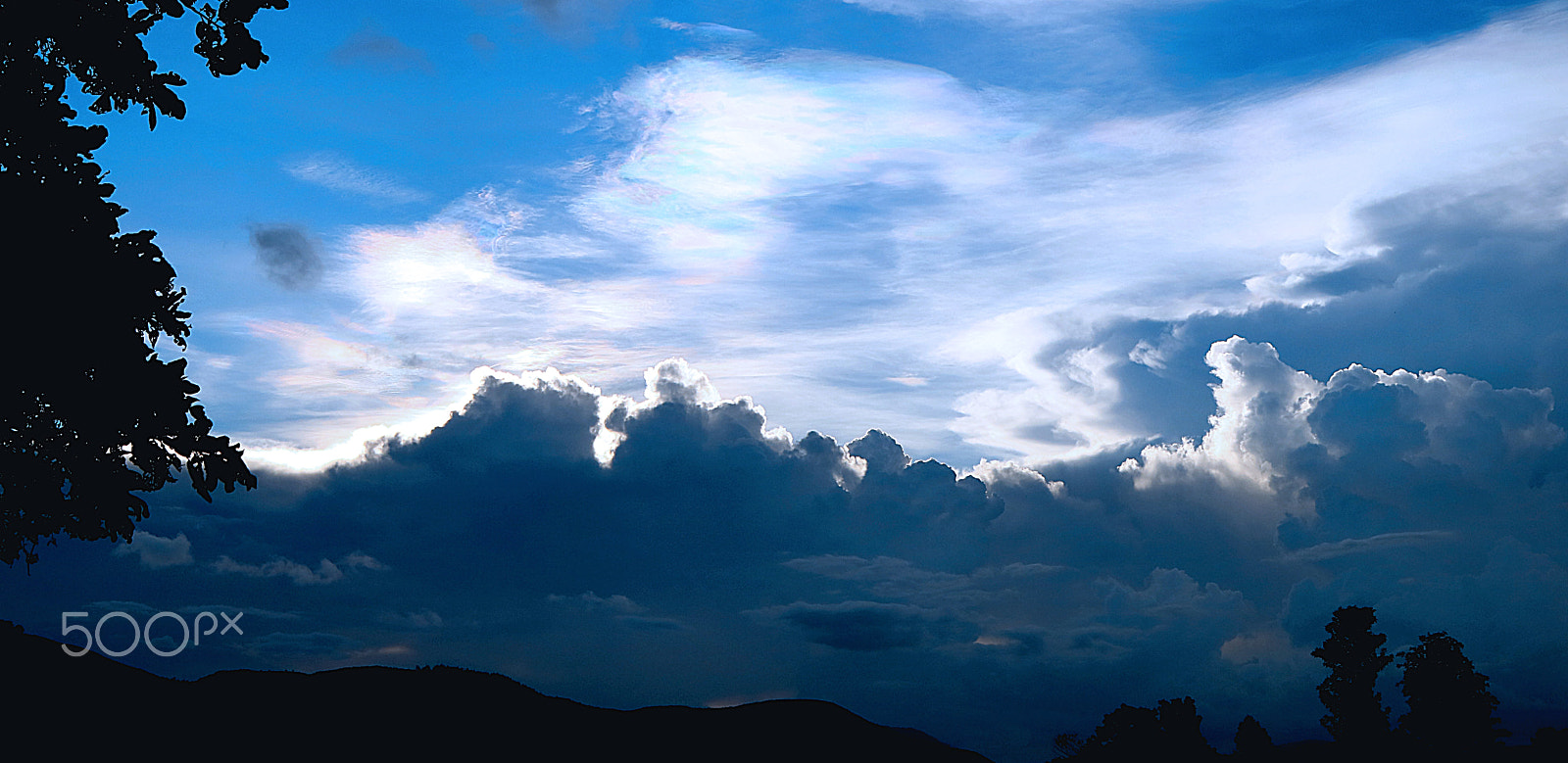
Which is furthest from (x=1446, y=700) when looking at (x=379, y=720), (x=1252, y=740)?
(x=379, y=720)

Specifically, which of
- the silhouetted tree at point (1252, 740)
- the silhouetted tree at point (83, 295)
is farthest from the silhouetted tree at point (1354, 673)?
the silhouetted tree at point (83, 295)

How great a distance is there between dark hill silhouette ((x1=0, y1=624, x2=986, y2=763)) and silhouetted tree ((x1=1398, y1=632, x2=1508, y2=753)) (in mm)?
42714

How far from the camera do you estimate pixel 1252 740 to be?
10919 centimetres

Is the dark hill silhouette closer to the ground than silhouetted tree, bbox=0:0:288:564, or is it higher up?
closer to the ground

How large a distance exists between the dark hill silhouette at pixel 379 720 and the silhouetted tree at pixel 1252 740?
27.4 metres

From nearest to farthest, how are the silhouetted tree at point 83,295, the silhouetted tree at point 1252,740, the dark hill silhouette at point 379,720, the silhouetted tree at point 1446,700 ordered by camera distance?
1. the silhouetted tree at point 83,295
2. the dark hill silhouette at point 379,720
3. the silhouetted tree at point 1446,700
4. the silhouetted tree at point 1252,740

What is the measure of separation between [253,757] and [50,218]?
60.8 meters

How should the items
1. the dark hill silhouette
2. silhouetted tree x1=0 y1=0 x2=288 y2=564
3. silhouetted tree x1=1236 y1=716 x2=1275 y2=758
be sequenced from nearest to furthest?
silhouetted tree x1=0 y1=0 x2=288 y2=564 → the dark hill silhouette → silhouetted tree x1=1236 y1=716 x2=1275 y2=758

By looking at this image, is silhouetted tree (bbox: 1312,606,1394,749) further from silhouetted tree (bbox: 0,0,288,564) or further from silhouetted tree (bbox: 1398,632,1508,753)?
silhouetted tree (bbox: 0,0,288,564)

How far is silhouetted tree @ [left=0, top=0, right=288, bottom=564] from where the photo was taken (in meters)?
15.6

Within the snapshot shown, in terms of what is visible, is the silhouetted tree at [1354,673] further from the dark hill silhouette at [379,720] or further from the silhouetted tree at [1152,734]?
the dark hill silhouette at [379,720]

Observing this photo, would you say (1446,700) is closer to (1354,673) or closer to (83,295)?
(1354,673)

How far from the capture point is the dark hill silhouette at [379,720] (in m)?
55.0

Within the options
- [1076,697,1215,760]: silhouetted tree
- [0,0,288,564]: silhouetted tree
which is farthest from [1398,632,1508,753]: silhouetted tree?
[0,0,288,564]: silhouetted tree
